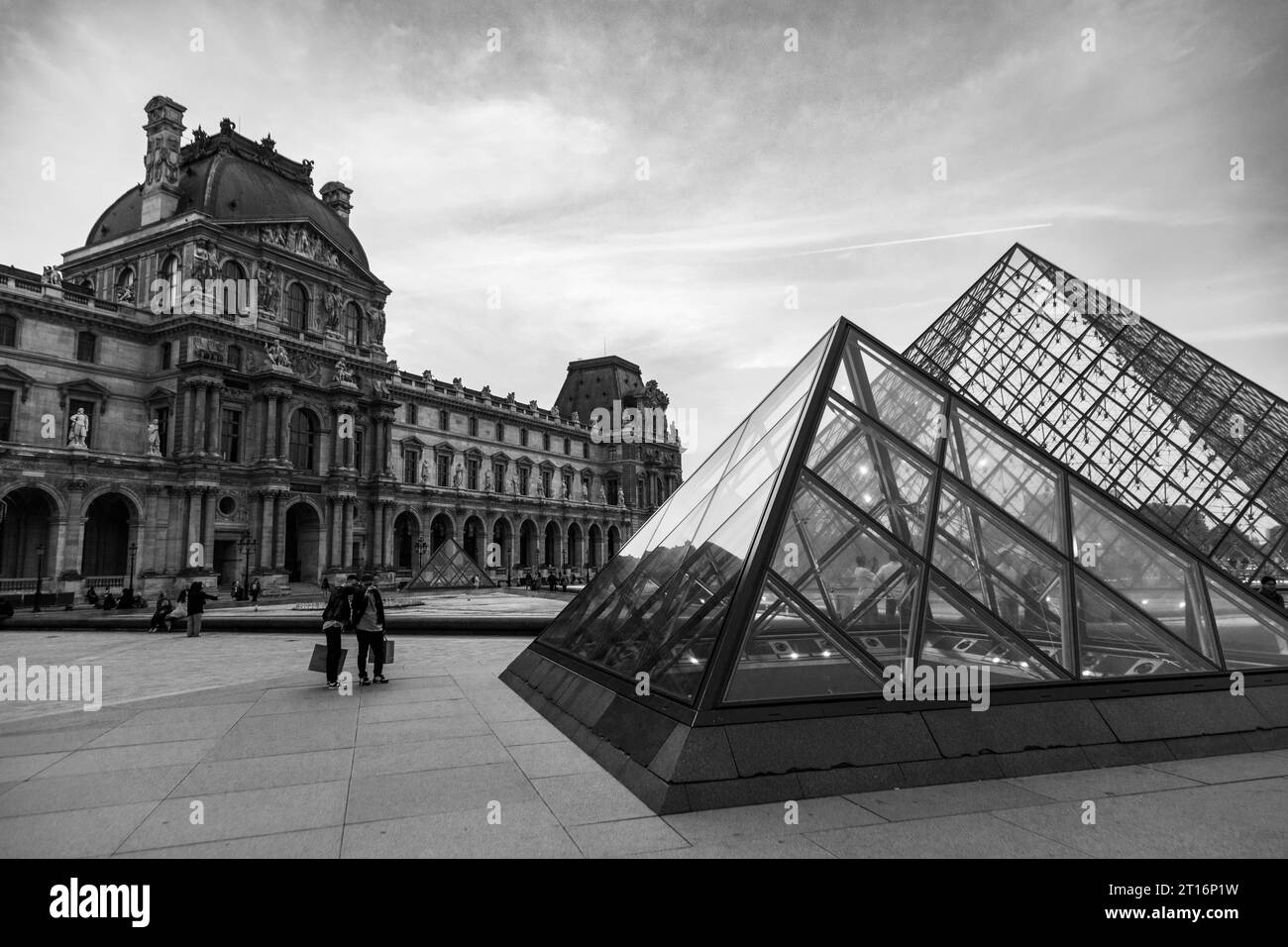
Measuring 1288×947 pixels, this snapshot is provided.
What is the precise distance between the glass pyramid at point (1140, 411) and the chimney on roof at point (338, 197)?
52838 mm

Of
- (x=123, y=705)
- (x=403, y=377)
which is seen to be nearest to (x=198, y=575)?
(x=403, y=377)

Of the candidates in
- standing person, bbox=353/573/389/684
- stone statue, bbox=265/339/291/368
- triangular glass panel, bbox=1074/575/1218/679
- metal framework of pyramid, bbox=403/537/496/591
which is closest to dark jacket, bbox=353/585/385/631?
standing person, bbox=353/573/389/684

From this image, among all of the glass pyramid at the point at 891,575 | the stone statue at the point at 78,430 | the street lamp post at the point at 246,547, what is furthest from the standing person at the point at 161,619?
the stone statue at the point at 78,430

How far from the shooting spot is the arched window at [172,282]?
4509cm

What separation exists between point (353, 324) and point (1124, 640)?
188 feet

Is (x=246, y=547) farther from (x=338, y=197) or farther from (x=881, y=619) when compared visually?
(x=881, y=619)

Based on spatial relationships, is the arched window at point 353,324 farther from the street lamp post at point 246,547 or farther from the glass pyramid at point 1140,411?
the glass pyramid at point 1140,411

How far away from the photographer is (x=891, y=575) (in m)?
6.56

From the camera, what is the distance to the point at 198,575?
40781 mm

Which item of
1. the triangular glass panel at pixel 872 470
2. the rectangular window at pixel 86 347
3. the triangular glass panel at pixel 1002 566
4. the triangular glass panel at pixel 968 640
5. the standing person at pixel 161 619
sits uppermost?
the rectangular window at pixel 86 347

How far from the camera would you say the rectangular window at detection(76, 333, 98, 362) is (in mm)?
41094

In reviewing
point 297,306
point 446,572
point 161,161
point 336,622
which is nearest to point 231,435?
point 297,306

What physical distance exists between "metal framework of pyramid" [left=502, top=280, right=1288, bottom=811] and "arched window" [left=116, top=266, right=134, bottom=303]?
50539mm
